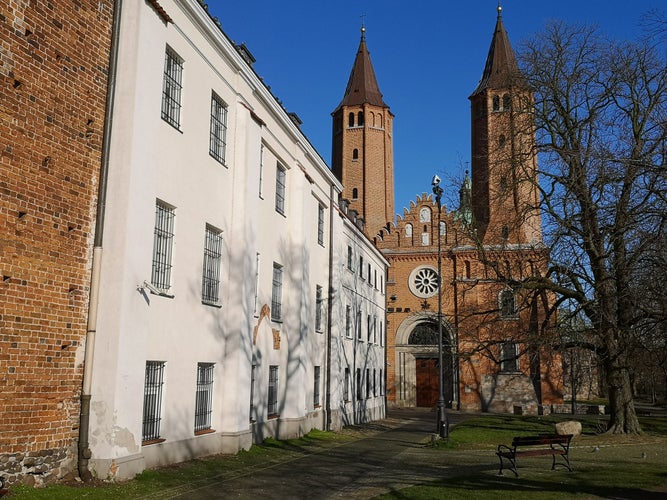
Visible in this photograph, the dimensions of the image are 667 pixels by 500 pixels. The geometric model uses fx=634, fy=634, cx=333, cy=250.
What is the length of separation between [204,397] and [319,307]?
998cm

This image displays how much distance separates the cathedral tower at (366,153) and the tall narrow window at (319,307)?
24.3 metres

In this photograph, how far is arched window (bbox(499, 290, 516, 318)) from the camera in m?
22.9

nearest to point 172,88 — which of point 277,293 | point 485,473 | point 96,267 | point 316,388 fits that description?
point 96,267

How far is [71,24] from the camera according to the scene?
10297mm

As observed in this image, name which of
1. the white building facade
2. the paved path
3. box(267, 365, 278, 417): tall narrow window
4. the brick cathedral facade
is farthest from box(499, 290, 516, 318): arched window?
box(267, 365, 278, 417): tall narrow window

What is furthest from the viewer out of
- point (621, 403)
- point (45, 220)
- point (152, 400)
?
point (621, 403)

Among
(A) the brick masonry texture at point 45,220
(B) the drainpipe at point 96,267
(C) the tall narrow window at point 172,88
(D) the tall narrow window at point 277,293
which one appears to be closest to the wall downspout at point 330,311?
(D) the tall narrow window at point 277,293

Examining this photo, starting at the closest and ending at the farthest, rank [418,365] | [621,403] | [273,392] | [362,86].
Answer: [273,392]
[621,403]
[418,365]
[362,86]

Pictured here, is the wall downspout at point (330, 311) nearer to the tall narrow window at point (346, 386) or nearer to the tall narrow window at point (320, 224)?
the tall narrow window at point (320, 224)

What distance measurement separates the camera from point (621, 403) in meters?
20.9

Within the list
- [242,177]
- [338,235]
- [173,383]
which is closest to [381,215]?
[338,235]

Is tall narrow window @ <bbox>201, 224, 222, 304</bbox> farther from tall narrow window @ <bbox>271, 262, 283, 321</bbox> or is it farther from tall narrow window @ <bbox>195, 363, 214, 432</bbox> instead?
tall narrow window @ <bbox>271, 262, 283, 321</bbox>

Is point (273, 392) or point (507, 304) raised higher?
point (507, 304)

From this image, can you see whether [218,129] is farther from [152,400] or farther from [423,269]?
[423,269]
